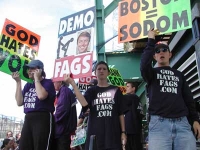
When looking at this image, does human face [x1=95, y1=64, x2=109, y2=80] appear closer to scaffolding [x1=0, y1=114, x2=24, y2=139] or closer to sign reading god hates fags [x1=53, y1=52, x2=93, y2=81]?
sign reading god hates fags [x1=53, y1=52, x2=93, y2=81]

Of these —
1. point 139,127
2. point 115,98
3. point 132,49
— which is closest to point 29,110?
point 115,98

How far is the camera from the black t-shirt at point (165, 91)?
2.68 metres

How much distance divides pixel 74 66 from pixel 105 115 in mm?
1664

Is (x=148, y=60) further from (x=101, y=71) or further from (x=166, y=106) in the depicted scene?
(x=101, y=71)

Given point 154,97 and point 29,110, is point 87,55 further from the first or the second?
point 154,97

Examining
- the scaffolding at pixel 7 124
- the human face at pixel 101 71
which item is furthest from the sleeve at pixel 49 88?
the scaffolding at pixel 7 124

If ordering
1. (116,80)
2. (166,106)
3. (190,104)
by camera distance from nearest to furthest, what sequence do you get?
(166,106), (190,104), (116,80)

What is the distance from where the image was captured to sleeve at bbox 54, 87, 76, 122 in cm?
423

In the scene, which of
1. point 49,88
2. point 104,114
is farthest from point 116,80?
point 104,114

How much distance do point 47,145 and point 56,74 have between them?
160 centimetres

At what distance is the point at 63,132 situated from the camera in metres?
4.14

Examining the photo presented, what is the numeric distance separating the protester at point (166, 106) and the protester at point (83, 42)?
207 cm

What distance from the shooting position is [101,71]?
351 centimetres

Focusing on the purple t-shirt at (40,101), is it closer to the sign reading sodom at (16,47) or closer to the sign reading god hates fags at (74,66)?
the sign reading god hates fags at (74,66)
